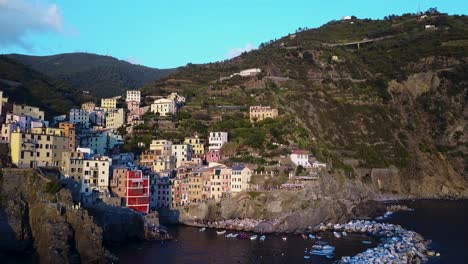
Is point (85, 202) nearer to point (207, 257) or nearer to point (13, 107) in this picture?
point (207, 257)

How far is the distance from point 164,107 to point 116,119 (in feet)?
27.5

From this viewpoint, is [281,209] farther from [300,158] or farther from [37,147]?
[37,147]

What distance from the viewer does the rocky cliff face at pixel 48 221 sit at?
151 feet

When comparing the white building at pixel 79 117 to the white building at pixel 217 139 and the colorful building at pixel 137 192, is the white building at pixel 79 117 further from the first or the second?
the colorful building at pixel 137 192

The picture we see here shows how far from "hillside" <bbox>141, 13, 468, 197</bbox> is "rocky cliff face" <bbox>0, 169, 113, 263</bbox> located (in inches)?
1286

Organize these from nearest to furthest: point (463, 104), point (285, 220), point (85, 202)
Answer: point (85, 202) → point (285, 220) → point (463, 104)

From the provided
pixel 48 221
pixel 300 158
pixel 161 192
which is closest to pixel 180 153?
pixel 161 192

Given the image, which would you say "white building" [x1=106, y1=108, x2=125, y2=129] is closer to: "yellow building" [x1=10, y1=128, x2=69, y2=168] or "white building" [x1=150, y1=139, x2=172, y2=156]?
"white building" [x1=150, y1=139, x2=172, y2=156]

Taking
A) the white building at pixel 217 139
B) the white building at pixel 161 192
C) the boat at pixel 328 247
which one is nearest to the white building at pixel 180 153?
the white building at pixel 217 139

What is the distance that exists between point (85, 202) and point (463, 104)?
3621 inches

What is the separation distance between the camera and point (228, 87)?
373ft

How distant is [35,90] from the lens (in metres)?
119

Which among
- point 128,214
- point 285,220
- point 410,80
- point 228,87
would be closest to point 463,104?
point 410,80

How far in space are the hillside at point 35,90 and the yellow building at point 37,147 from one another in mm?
38322
